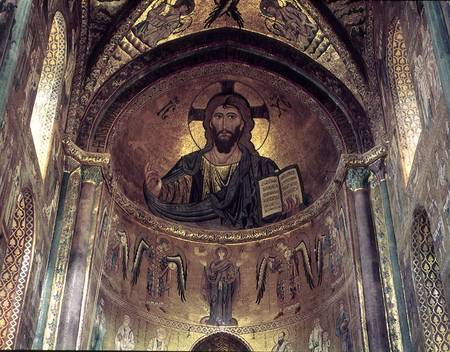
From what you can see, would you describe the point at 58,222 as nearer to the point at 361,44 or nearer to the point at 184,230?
the point at 184,230

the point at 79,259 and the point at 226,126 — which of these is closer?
the point at 79,259

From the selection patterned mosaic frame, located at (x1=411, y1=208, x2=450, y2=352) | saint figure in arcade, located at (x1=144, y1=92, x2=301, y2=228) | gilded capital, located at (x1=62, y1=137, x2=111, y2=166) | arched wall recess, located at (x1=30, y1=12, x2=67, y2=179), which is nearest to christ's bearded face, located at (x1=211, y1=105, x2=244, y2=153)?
saint figure in arcade, located at (x1=144, y1=92, x2=301, y2=228)

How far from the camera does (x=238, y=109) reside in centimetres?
1864

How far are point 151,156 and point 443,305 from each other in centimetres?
808

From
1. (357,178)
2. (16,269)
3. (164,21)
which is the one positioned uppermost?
(164,21)

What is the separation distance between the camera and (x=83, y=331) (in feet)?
44.5

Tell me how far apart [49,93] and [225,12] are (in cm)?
502

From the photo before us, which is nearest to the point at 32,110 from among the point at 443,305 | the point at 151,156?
the point at 151,156

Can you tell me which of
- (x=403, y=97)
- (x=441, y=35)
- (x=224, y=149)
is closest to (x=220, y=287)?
(x=224, y=149)

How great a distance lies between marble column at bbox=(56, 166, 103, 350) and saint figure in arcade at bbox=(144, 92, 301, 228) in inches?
92.3

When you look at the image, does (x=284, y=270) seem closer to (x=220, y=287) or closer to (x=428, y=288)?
(x=220, y=287)

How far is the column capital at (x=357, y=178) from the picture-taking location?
49.8 ft

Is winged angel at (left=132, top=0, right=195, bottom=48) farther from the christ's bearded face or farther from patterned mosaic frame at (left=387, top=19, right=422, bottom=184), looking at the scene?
patterned mosaic frame at (left=387, top=19, right=422, bottom=184)

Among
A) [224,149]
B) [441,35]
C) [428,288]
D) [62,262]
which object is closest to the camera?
[441,35]
